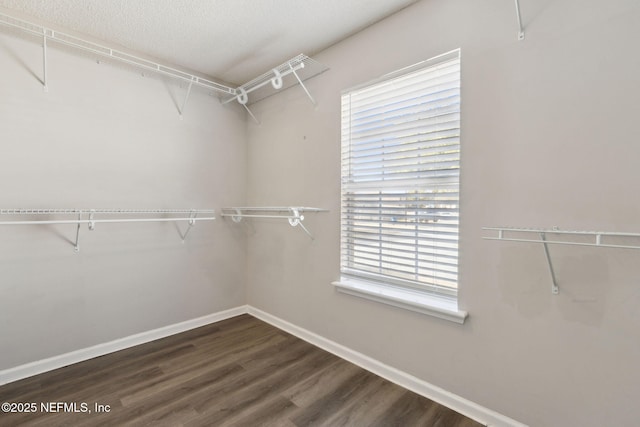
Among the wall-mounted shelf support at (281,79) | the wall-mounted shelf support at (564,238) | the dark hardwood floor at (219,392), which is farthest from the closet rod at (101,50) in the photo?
the wall-mounted shelf support at (564,238)

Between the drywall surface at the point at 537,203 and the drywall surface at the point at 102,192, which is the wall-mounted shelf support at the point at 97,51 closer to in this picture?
the drywall surface at the point at 102,192

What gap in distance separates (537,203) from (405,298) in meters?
0.87

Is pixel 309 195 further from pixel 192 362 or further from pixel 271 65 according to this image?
pixel 192 362

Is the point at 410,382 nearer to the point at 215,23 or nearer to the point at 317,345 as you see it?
the point at 317,345

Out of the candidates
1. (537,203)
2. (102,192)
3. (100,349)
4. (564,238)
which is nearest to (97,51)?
(102,192)

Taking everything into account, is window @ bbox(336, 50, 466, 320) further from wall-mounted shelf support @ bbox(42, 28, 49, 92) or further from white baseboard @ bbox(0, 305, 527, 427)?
wall-mounted shelf support @ bbox(42, 28, 49, 92)

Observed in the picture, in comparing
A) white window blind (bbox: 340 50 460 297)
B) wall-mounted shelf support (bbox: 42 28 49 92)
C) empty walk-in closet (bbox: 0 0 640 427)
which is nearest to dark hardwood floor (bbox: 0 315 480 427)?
empty walk-in closet (bbox: 0 0 640 427)

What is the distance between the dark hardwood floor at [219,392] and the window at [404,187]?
55 cm

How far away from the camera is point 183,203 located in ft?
8.73

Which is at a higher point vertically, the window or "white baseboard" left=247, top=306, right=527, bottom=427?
the window

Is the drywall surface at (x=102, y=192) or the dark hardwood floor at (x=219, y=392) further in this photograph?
the drywall surface at (x=102, y=192)

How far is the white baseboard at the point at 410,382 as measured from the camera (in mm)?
1514

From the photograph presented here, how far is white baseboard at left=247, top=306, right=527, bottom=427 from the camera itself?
151cm

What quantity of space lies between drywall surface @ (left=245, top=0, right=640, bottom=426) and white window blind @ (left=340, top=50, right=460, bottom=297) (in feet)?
0.27
